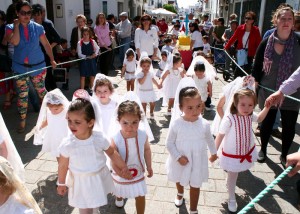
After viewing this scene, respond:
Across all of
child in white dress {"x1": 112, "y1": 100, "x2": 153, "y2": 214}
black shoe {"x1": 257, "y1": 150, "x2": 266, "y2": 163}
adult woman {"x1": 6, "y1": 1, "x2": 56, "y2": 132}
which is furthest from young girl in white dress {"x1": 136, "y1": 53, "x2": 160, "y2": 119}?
child in white dress {"x1": 112, "y1": 100, "x2": 153, "y2": 214}

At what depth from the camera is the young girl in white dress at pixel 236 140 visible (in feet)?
9.38

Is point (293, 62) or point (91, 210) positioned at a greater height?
point (293, 62)

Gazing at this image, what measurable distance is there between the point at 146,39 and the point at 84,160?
5523 millimetres

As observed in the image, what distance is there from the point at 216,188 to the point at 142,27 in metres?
5.14

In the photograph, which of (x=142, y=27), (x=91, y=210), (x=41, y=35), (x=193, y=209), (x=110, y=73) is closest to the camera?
(x=91, y=210)

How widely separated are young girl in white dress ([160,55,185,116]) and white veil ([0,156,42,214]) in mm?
4206

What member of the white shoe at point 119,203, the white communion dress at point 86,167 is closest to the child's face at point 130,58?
the white shoe at point 119,203

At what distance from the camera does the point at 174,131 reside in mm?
2746

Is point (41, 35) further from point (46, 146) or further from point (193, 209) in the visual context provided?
point (193, 209)

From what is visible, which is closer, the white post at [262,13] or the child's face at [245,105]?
the child's face at [245,105]

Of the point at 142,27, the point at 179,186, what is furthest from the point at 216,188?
the point at 142,27

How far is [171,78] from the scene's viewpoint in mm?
5785

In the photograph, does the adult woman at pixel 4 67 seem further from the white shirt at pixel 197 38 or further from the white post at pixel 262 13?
the white post at pixel 262 13

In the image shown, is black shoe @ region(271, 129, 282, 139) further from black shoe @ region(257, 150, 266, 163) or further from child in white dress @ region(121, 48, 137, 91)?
child in white dress @ region(121, 48, 137, 91)
